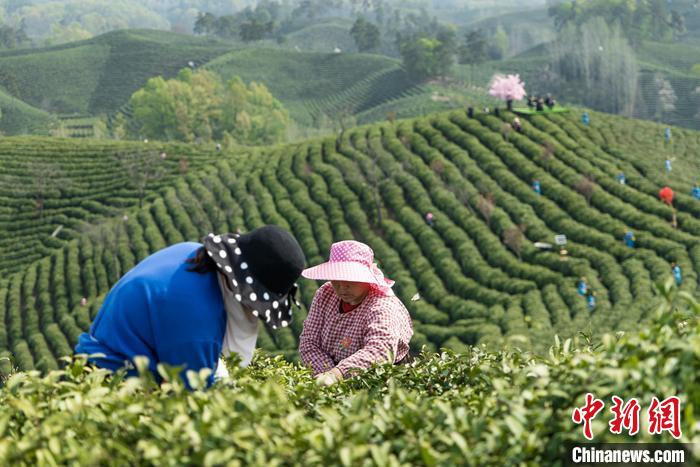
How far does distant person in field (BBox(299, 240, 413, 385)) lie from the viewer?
5.19m

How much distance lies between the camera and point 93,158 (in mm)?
56531

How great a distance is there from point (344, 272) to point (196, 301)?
1.47 meters

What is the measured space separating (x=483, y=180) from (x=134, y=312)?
37.0m

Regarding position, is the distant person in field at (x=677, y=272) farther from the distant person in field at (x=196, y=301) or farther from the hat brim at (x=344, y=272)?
the distant person in field at (x=196, y=301)

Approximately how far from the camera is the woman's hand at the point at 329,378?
12.0ft

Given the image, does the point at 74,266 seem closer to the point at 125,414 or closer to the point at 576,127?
the point at 576,127

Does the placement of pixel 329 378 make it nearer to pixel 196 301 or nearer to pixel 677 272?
pixel 196 301

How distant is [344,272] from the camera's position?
521 cm

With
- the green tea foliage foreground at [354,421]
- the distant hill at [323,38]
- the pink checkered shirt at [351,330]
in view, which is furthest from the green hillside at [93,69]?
the green tea foliage foreground at [354,421]

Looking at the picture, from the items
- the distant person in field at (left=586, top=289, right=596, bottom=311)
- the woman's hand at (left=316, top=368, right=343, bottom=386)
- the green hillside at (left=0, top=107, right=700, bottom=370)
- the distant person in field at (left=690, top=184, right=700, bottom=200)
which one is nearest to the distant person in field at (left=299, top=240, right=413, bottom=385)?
the woman's hand at (left=316, top=368, right=343, bottom=386)

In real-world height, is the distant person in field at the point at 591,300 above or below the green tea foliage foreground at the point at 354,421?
below

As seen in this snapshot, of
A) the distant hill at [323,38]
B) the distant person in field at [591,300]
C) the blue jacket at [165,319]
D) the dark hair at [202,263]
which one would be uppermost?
the dark hair at [202,263]

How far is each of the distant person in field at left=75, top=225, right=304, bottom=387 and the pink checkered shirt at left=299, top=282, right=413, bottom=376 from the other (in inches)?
45.0

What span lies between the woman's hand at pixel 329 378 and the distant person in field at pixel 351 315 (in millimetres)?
421
